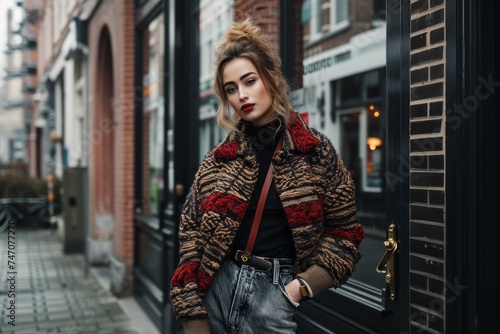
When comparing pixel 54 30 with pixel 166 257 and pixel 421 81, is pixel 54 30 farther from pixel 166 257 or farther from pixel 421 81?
pixel 421 81

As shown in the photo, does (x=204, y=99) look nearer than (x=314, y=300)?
No

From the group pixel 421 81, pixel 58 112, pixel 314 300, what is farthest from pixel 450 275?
pixel 58 112

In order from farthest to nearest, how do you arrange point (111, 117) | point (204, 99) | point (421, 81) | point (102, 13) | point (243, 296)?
point (111, 117), point (102, 13), point (204, 99), point (421, 81), point (243, 296)

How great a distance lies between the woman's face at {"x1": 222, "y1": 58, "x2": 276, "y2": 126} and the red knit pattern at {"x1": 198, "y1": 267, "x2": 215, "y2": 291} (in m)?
0.60

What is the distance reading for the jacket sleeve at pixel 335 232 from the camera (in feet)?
7.80

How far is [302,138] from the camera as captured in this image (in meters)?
2.41

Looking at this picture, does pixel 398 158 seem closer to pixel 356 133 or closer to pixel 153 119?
pixel 356 133

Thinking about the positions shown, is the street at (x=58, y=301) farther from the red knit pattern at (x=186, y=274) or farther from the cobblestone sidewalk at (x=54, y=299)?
the red knit pattern at (x=186, y=274)

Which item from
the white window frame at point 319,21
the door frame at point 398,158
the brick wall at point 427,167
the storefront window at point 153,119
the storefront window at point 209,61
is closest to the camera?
the brick wall at point 427,167

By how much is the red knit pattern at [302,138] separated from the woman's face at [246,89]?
129 mm

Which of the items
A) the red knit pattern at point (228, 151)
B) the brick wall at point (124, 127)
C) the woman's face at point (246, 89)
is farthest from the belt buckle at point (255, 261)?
the brick wall at point (124, 127)

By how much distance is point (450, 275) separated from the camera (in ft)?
8.42

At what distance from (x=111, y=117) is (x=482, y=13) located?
29.0 feet

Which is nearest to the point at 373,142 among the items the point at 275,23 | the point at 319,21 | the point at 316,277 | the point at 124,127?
the point at 319,21
